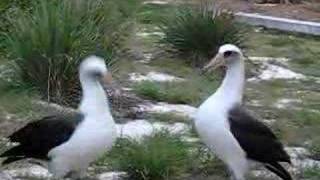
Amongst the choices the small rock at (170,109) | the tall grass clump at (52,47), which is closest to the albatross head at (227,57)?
the small rock at (170,109)

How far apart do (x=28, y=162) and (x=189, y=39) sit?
3846mm

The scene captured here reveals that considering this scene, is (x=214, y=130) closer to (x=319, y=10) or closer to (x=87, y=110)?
(x=87, y=110)

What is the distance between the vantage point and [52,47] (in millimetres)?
8086

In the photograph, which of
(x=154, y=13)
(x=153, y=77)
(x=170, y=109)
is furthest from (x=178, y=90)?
(x=154, y=13)

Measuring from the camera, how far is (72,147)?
548cm

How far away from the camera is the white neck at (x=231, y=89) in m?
5.72

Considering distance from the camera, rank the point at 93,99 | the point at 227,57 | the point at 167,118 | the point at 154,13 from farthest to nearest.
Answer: the point at 154,13 < the point at 167,118 < the point at 227,57 < the point at 93,99

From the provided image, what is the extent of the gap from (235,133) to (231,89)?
287 millimetres

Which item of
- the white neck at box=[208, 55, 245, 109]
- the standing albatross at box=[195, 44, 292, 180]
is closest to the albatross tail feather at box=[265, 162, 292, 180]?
the standing albatross at box=[195, 44, 292, 180]

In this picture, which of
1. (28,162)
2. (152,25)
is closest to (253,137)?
(28,162)

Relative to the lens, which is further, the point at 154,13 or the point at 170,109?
the point at 154,13

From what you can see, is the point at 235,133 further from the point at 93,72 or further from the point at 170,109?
the point at 170,109

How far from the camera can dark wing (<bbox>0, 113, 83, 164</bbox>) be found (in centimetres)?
558

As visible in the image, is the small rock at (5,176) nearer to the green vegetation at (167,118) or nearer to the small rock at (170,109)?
the green vegetation at (167,118)
